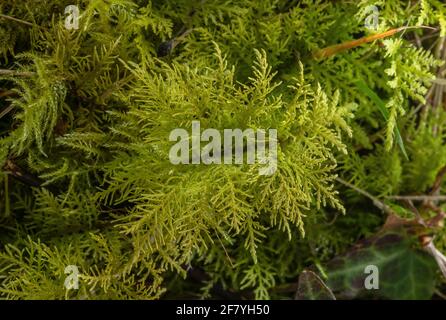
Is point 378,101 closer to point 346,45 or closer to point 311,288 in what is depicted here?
point 346,45

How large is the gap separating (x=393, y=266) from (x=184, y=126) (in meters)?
0.58

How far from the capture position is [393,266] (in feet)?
3.87

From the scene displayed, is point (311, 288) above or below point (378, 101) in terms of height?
below

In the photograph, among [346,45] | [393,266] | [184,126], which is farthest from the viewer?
[393,266]

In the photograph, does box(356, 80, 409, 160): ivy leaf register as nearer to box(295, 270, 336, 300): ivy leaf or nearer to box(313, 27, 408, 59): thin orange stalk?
box(313, 27, 408, 59): thin orange stalk

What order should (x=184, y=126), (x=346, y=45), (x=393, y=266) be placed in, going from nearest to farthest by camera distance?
1. (x=184, y=126)
2. (x=346, y=45)
3. (x=393, y=266)

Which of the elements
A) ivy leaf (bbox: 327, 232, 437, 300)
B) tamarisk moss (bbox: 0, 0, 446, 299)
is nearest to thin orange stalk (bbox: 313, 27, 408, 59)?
tamarisk moss (bbox: 0, 0, 446, 299)

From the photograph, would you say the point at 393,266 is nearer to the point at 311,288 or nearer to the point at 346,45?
the point at 311,288

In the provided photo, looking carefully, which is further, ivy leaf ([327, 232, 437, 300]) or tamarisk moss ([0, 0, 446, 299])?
ivy leaf ([327, 232, 437, 300])

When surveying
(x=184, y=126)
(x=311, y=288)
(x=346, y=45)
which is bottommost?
(x=311, y=288)

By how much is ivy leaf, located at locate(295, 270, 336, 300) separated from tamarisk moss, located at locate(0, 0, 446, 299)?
94 millimetres

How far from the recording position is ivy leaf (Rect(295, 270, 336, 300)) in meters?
1.08

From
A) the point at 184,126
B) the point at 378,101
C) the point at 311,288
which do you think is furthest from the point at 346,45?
the point at 311,288

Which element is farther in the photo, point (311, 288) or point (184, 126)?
point (311, 288)
